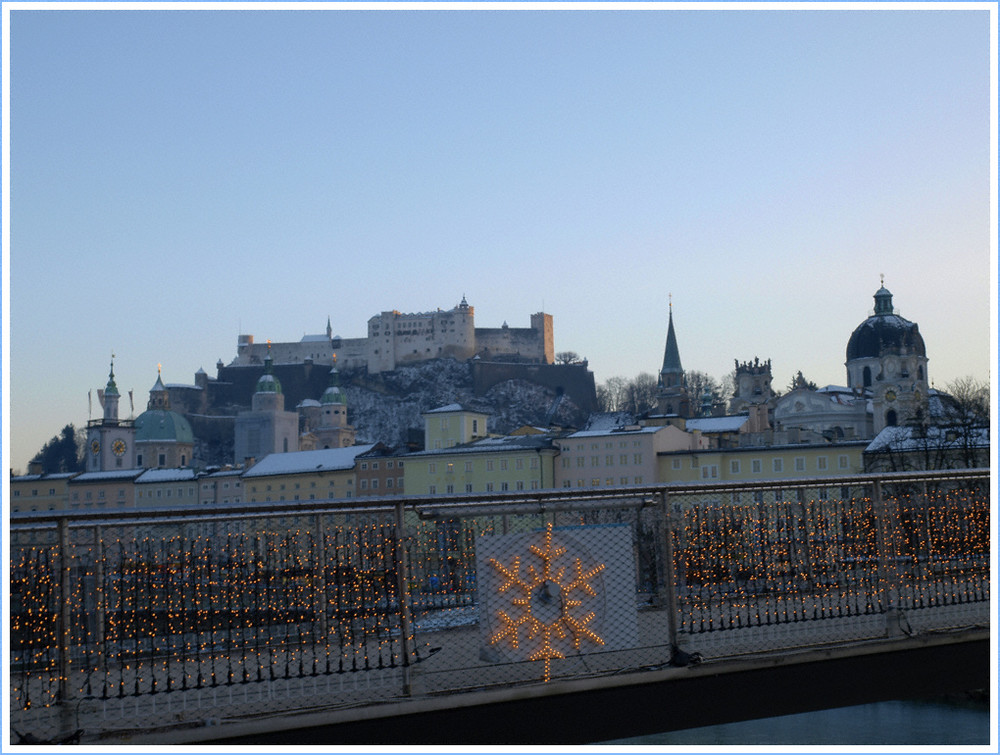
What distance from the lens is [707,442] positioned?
83625mm

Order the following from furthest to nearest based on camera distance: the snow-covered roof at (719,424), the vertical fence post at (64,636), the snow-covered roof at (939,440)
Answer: the snow-covered roof at (719,424) → the snow-covered roof at (939,440) → the vertical fence post at (64,636)

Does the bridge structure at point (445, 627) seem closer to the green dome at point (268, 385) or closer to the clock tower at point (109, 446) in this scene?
the clock tower at point (109, 446)

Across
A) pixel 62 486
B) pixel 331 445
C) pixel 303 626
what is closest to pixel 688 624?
pixel 303 626

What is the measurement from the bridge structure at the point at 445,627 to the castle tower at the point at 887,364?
77176 mm

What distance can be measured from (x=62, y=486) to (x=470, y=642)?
316ft

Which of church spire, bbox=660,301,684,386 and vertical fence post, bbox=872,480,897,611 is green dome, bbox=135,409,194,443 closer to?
church spire, bbox=660,301,684,386

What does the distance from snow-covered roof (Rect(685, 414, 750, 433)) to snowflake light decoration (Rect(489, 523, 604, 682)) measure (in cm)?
7905

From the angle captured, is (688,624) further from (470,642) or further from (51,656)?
(51,656)

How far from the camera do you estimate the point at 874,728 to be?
84.4 feet

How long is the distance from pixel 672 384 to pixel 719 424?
27.9 meters


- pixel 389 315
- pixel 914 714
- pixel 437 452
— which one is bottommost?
pixel 914 714

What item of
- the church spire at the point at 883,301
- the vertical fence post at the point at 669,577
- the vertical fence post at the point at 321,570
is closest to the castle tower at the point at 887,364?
the church spire at the point at 883,301

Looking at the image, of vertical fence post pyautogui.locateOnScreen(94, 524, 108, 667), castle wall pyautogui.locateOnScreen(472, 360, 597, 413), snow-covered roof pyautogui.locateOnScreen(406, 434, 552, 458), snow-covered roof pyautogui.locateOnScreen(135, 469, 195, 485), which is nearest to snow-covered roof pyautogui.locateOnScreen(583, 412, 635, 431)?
snow-covered roof pyautogui.locateOnScreen(406, 434, 552, 458)

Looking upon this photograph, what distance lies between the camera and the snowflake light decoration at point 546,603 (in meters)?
6.97
